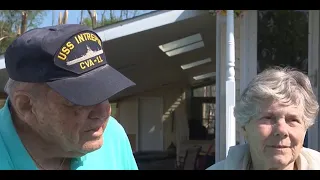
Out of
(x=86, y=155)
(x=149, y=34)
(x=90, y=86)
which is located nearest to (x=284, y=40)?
(x=149, y=34)

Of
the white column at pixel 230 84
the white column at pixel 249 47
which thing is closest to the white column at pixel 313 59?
the white column at pixel 249 47

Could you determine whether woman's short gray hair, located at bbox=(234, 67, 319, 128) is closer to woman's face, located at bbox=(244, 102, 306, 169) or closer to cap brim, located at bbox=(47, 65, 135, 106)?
woman's face, located at bbox=(244, 102, 306, 169)

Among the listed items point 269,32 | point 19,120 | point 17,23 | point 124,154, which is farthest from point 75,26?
point 17,23

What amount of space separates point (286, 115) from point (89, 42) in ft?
2.77

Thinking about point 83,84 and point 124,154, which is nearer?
point 83,84

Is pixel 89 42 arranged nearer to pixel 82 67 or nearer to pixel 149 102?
pixel 82 67

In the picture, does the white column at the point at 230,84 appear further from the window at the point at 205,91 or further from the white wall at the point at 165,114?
the window at the point at 205,91

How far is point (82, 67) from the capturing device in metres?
1.09

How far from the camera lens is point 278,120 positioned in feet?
5.10

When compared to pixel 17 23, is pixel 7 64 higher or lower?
lower

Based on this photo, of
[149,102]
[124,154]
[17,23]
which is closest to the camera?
[124,154]

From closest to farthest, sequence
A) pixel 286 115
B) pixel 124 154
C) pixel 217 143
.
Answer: pixel 124 154, pixel 286 115, pixel 217 143

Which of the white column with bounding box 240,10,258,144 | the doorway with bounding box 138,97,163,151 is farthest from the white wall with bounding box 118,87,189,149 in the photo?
the white column with bounding box 240,10,258,144

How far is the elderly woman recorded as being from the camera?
1.55 meters
